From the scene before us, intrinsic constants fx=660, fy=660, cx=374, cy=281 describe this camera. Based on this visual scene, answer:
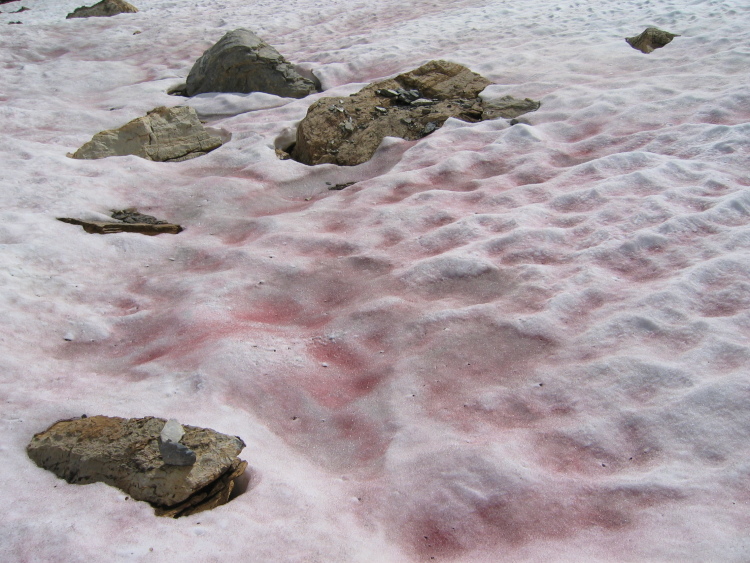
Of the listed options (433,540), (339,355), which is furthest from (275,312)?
(433,540)

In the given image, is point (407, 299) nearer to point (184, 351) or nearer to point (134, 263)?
point (184, 351)

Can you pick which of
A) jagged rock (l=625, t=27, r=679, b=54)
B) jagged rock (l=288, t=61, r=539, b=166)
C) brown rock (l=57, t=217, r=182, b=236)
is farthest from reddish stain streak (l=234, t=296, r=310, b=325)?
jagged rock (l=625, t=27, r=679, b=54)

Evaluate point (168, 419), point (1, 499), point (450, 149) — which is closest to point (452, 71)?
point (450, 149)

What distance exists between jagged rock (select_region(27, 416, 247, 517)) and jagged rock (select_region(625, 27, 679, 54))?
21.3 ft

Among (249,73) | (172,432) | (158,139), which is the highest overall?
(172,432)

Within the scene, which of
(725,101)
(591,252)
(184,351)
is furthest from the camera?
(725,101)

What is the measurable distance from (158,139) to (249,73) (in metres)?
1.86

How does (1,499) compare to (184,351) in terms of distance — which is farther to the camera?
(184,351)

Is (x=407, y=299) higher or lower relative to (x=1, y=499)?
lower

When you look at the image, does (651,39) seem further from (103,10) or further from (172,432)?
(103,10)

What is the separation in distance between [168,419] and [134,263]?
1929 millimetres

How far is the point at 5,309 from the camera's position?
3543 mm

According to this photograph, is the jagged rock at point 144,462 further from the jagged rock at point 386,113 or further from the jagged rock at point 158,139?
the jagged rock at point 158,139

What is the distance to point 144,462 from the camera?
2.43 metres
